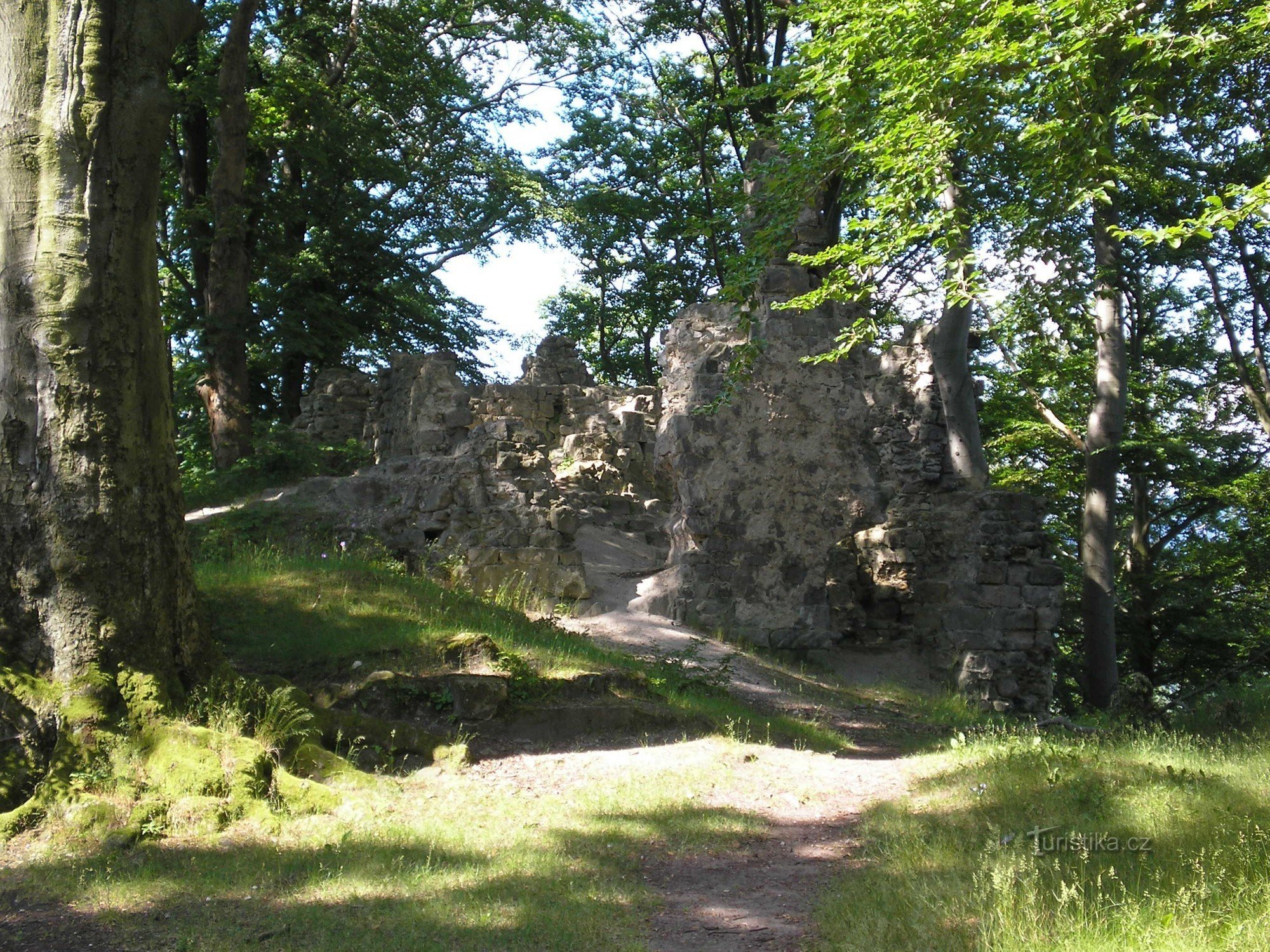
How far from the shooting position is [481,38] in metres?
25.8

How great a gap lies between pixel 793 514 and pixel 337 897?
9.99m

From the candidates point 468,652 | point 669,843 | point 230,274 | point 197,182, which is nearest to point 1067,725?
point 669,843

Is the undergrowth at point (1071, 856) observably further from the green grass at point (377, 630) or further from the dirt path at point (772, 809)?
the green grass at point (377, 630)

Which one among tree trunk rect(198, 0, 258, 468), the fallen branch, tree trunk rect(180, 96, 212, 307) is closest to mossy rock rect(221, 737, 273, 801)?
the fallen branch

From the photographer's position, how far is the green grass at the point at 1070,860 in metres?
3.69

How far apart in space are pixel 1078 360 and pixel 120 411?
1724 centimetres

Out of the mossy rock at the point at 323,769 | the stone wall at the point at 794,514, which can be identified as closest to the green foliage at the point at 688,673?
the stone wall at the point at 794,514

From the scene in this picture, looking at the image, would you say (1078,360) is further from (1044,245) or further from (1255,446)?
(1044,245)

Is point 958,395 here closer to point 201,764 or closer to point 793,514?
point 793,514

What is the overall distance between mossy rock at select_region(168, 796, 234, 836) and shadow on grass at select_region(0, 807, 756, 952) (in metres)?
0.13

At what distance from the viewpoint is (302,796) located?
220 inches

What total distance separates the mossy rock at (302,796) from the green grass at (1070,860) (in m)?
2.66

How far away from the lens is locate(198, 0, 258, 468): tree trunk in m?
16.3

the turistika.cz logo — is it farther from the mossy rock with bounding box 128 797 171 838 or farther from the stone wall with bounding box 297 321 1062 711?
the stone wall with bounding box 297 321 1062 711
